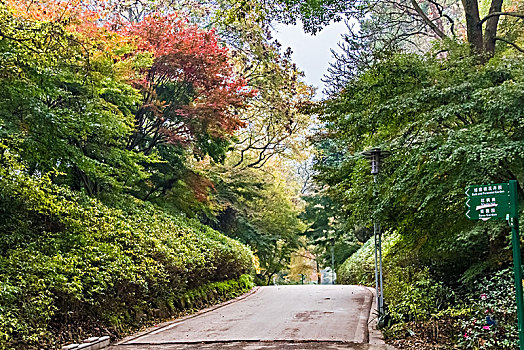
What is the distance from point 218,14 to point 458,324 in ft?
21.7

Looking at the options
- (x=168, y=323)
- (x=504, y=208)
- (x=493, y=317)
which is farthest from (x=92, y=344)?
(x=504, y=208)

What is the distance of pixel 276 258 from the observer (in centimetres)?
2986

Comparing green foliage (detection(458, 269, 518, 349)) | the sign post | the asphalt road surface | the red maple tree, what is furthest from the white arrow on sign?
the red maple tree

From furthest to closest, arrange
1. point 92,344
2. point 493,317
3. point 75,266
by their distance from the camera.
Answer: point 75,266
point 92,344
point 493,317

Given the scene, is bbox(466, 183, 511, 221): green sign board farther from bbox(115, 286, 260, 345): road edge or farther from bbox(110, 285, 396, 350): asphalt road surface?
bbox(115, 286, 260, 345): road edge

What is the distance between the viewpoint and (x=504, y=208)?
411 centimetres

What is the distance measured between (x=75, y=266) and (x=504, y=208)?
639cm

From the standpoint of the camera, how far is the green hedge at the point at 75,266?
6.49 m

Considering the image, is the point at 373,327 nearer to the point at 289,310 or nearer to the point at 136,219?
the point at 289,310

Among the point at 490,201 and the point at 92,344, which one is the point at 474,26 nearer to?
the point at 490,201

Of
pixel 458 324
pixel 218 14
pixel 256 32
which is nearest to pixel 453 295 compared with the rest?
pixel 458 324

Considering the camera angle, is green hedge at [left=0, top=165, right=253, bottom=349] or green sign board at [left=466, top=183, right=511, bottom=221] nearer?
green sign board at [left=466, top=183, right=511, bottom=221]

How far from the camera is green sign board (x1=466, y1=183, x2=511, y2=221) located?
4.12 m

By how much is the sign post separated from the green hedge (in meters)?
5.43
